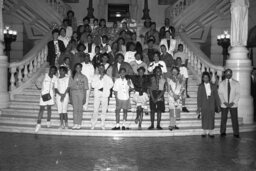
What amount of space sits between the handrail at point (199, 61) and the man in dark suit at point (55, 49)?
194 inches

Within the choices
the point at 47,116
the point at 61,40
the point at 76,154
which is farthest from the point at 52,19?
the point at 76,154

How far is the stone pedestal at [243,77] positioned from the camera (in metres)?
12.4

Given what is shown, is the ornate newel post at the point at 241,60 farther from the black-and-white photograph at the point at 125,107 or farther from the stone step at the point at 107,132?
the stone step at the point at 107,132

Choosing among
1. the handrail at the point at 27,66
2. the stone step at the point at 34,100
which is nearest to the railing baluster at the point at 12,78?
the handrail at the point at 27,66

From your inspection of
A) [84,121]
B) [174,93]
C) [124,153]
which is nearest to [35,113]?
[84,121]

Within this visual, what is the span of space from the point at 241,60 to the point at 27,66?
7.44 metres

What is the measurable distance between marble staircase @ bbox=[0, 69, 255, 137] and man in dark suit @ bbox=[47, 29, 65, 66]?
1.19 meters

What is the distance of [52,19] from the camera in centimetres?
1934

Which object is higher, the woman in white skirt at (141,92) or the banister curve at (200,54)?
the banister curve at (200,54)

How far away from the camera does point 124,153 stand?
321 inches

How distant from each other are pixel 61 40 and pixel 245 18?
6.19 meters

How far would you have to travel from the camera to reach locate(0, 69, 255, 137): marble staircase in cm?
1050

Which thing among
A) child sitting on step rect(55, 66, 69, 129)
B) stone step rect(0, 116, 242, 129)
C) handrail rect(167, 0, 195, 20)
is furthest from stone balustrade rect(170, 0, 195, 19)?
child sitting on step rect(55, 66, 69, 129)

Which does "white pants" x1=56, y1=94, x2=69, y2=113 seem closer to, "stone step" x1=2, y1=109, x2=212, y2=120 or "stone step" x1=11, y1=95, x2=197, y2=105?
"stone step" x1=2, y1=109, x2=212, y2=120
